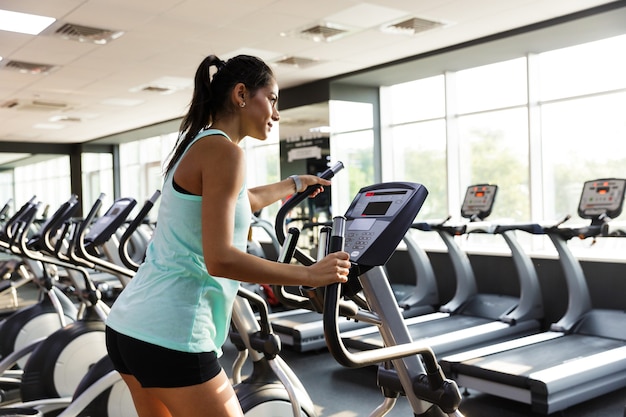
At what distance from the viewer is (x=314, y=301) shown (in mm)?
1591

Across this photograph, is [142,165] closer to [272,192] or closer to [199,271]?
[272,192]

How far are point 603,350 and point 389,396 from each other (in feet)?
9.26

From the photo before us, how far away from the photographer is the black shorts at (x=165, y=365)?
142 cm

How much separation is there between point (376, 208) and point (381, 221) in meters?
0.08

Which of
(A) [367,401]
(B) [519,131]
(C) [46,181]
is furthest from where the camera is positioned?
(C) [46,181]

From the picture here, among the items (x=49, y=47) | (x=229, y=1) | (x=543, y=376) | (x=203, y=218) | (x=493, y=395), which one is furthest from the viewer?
(x=49, y=47)

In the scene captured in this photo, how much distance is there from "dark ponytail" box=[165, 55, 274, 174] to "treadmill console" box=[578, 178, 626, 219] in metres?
3.49

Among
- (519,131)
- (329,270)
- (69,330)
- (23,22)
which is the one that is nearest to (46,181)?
(23,22)

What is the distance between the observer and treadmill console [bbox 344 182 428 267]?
1468 millimetres

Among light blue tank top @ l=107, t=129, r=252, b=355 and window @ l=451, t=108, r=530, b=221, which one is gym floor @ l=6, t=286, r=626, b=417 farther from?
window @ l=451, t=108, r=530, b=221

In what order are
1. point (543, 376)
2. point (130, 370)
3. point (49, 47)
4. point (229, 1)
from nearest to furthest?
1. point (130, 370)
2. point (543, 376)
3. point (229, 1)
4. point (49, 47)

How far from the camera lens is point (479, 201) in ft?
18.1

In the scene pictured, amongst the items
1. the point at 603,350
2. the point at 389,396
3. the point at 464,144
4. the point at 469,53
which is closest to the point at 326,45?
the point at 469,53

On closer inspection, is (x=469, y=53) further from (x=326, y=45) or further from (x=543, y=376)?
(x=543, y=376)
